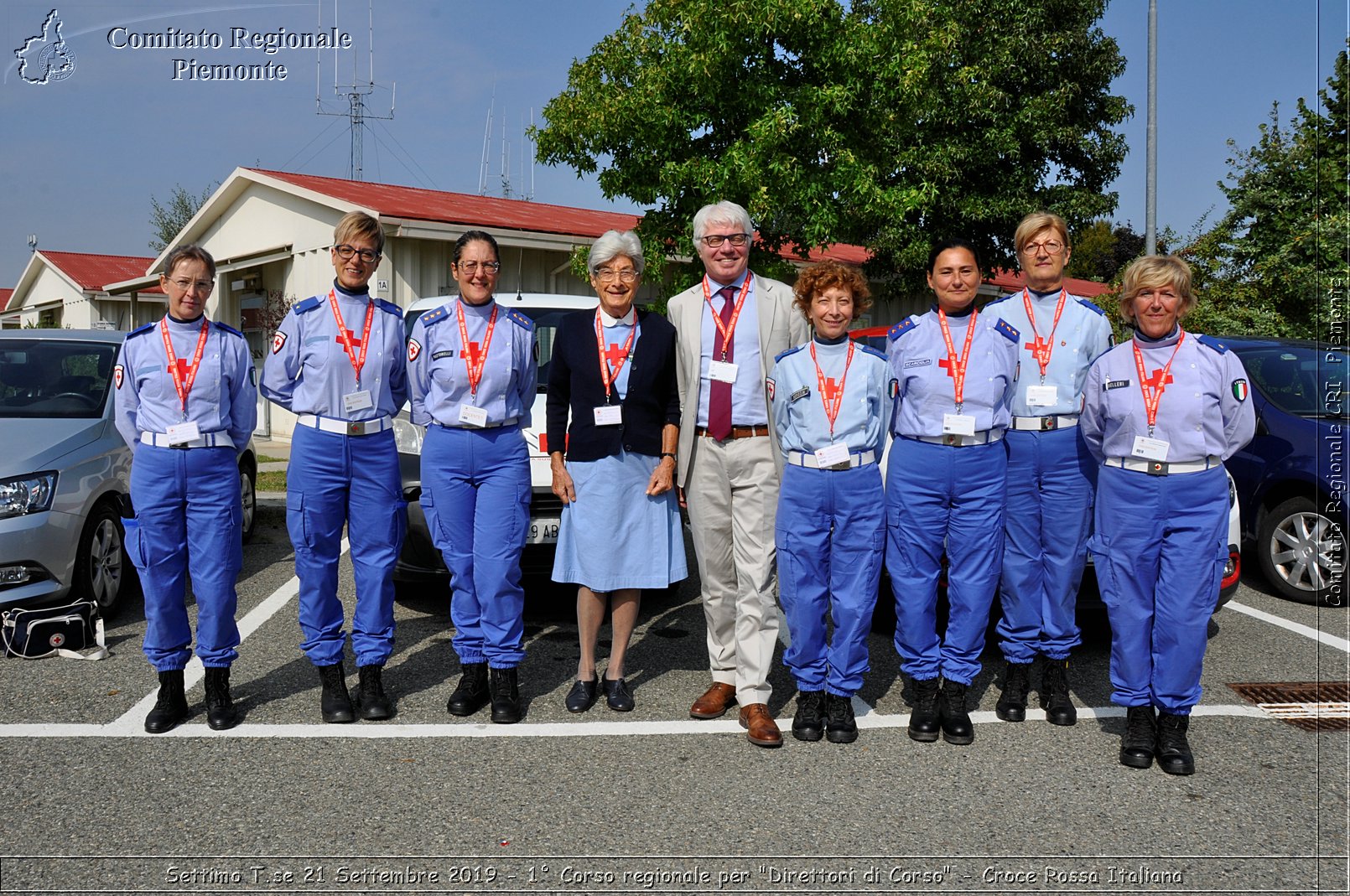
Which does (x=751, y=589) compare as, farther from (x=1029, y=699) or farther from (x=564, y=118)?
(x=564, y=118)

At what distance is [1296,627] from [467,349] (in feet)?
16.6

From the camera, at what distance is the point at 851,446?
3.84 m

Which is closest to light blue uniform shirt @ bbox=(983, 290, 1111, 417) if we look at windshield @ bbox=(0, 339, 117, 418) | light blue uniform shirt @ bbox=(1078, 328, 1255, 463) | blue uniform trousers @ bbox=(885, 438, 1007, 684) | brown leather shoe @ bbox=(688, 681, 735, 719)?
light blue uniform shirt @ bbox=(1078, 328, 1255, 463)

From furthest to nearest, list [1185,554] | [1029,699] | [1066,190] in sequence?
[1066,190] < [1029,699] < [1185,554]

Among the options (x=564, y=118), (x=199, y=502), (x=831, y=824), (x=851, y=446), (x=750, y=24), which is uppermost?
(x=750, y=24)

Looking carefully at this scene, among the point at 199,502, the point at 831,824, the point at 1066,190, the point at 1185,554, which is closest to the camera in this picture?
the point at 831,824

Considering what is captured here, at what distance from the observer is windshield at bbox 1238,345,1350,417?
626 centimetres

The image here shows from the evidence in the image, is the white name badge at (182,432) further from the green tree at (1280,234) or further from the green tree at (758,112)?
the green tree at (1280,234)

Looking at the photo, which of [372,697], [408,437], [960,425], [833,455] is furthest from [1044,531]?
[408,437]

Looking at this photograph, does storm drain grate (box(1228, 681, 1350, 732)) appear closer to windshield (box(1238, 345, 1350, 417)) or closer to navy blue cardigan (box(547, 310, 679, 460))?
windshield (box(1238, 345, 1350, 417))

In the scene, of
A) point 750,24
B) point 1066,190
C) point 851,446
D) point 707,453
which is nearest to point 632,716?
point 707,453

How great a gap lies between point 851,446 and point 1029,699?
5.42 ft

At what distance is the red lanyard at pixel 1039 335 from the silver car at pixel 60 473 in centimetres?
504

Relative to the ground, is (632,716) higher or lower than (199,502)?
lower
